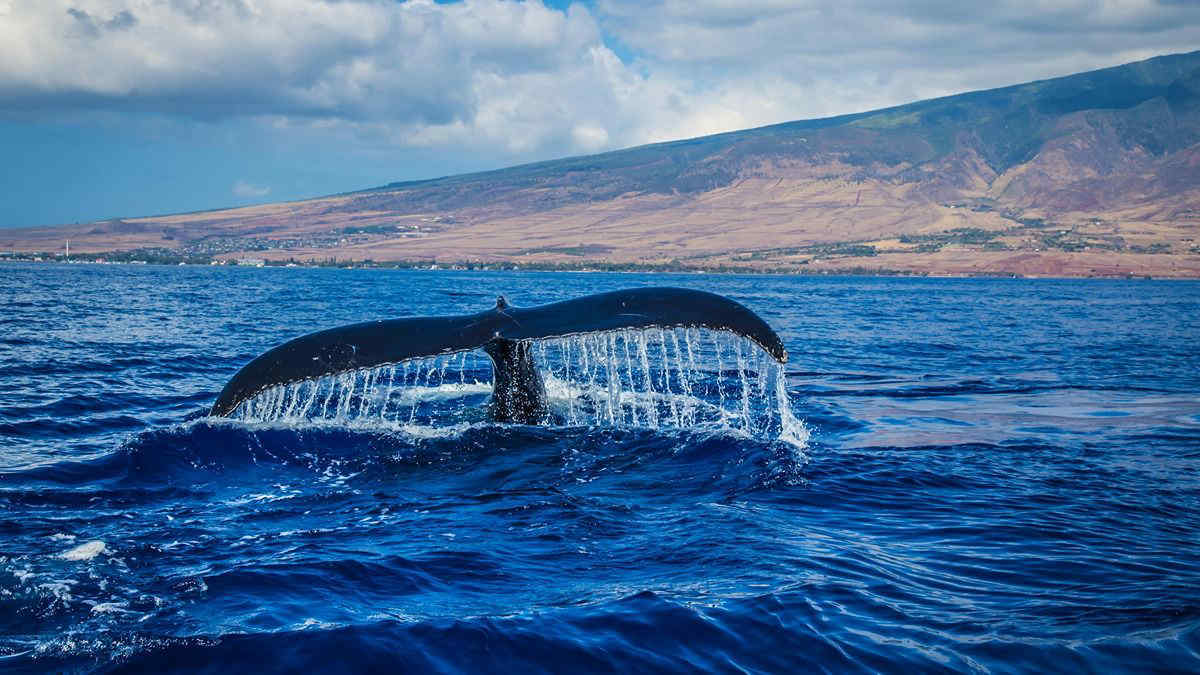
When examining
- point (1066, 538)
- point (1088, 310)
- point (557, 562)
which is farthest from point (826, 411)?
point (1088, 310)

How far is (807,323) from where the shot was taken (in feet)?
104

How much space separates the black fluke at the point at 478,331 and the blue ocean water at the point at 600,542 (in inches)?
34.3

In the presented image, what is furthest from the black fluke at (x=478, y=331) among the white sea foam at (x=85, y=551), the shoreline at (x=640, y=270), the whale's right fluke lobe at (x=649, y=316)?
the shoreline at (x=640, y=270)

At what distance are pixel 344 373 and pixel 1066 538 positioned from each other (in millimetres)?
5662

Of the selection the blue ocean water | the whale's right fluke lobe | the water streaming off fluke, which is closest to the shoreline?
the water streaming off fluke

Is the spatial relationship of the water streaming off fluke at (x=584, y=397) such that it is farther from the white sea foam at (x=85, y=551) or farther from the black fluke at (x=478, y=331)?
the white sea foam at (x=85, y=551)

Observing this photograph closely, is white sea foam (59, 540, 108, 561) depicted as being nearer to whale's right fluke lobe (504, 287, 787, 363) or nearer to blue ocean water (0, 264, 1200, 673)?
blue ocean water (0, 264, 1200, 673)

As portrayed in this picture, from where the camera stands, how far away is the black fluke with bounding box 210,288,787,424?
8375mm

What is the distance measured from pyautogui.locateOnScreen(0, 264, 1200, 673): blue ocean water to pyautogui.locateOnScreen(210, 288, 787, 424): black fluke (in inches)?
34.3

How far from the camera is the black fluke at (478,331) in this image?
8.38 metres

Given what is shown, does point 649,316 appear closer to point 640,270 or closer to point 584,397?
point 584,397

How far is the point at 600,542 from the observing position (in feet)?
21.7

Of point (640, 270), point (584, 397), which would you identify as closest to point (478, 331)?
point (584, 397)

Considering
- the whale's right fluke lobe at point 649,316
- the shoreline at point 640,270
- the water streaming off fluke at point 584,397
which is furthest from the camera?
the shoreline at point 640,270
